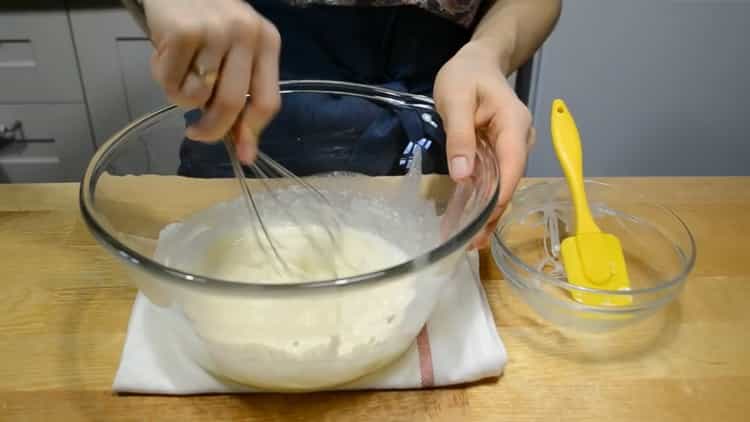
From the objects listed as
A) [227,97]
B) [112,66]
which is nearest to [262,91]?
[227,97]

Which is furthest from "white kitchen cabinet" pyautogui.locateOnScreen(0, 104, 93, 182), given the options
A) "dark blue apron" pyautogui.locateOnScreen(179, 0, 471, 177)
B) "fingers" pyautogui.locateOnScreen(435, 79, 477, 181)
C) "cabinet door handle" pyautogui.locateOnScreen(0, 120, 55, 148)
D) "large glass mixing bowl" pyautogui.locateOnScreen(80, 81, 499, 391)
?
"fingers" pyautogui.locateOnScreen(435, 79, 477, 181)

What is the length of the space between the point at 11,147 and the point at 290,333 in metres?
1.30

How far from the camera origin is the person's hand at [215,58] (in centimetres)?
43

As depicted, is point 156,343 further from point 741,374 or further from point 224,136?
point 741,374

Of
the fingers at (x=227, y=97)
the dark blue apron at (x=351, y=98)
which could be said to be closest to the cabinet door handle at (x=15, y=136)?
the dark blue apron at (x=351, y=98)

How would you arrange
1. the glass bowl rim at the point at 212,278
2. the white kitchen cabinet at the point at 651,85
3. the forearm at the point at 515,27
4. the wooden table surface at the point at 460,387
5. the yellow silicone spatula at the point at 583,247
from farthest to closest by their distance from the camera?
1. the white kitchen cabinet at the point at 651,85
2. the forearm at the point at 515,27
3. the yellow silicone spatula at the point at 583,247
4. the wooden table surface at the point at 460,387
5. the glass bowl rim at the point at 212,278

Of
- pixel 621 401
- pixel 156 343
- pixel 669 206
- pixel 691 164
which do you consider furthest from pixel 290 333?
pixel 691 164

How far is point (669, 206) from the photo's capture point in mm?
754

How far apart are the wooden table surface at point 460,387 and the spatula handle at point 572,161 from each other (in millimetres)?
100

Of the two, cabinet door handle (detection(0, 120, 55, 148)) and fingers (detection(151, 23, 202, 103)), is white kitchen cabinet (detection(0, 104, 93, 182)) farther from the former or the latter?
fingers (detection(151, 23, 202, 103))

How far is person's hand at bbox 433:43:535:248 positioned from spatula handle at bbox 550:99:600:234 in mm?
69

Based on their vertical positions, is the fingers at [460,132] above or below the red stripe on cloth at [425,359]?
above

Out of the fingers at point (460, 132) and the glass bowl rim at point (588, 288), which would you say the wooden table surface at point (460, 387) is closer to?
the glass bowl rim at point (588, 288)

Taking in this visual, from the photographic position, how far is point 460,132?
22.1 inches
